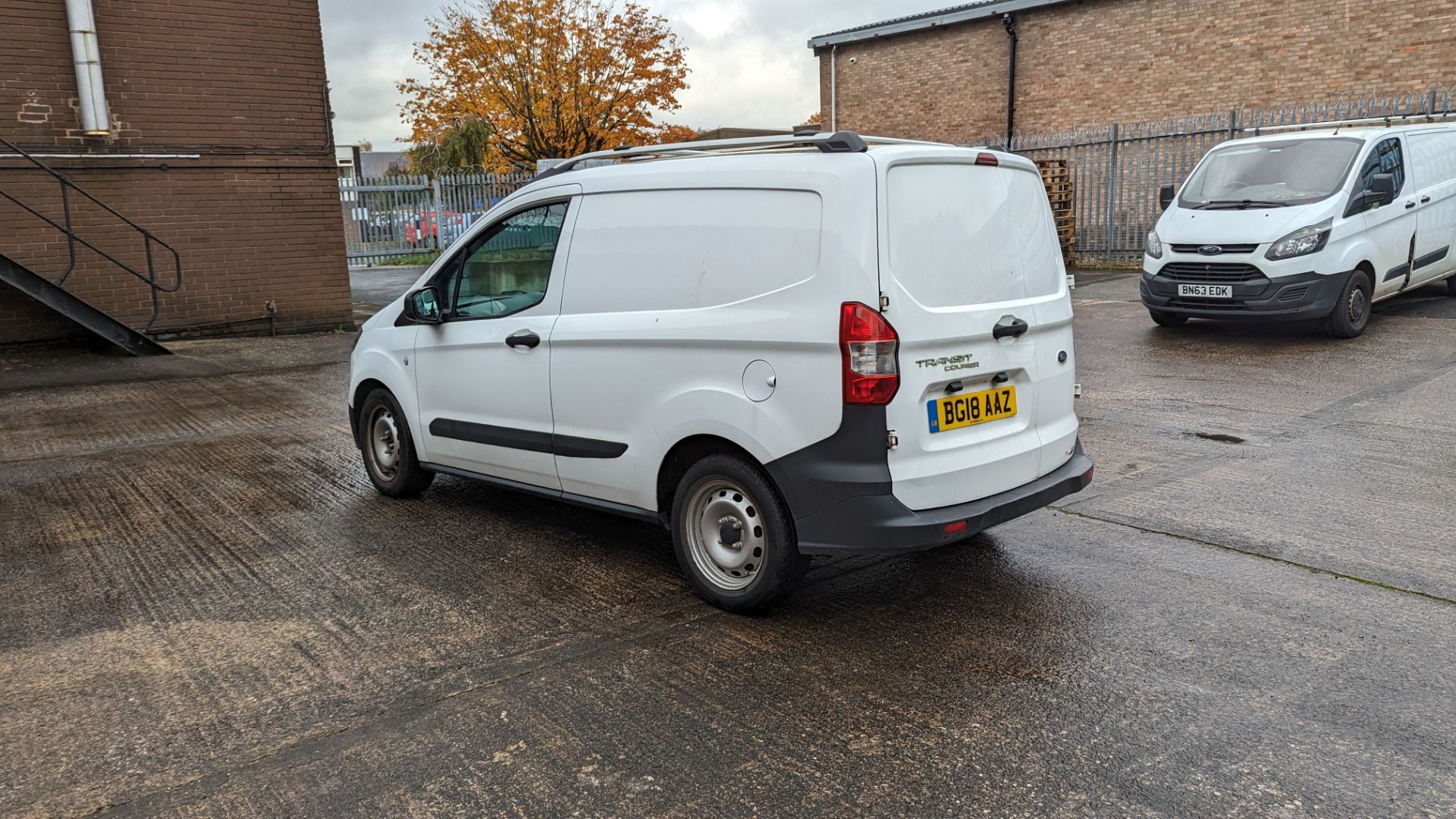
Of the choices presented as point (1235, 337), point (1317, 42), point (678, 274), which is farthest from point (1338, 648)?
point (1317, 42)

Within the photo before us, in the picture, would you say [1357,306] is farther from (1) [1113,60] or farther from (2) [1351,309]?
(1) [1113,60]

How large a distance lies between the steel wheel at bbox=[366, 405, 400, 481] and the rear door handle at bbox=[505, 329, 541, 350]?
1378 millimetres

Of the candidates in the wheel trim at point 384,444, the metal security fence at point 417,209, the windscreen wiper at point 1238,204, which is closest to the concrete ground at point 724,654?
the wheel trim at point 384,444

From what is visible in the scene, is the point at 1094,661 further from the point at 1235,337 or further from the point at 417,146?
the point at 417,146

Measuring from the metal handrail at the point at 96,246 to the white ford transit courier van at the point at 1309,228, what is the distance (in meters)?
11.7

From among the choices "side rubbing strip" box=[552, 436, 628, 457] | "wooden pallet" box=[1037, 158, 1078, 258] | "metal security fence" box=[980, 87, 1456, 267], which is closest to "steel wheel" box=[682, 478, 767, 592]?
"side rubbing strip" box=[552, 436, 628, 457]

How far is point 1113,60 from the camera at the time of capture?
78.5 ft

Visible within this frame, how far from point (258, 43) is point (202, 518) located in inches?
398

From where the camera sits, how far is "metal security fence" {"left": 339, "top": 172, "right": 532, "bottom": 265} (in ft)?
77.0

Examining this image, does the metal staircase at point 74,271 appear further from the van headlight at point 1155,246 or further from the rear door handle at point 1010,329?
the van headlight at point 1155,246

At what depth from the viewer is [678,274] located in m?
4.30

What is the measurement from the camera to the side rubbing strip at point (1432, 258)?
11281mm

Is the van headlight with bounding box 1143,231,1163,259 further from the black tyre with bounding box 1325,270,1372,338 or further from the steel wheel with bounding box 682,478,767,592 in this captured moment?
the steel wheel with bounding box 682,478,767,592

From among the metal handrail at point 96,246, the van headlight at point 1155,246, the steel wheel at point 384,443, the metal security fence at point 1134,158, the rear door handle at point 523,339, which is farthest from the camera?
the metal security fence at point 1134,158
